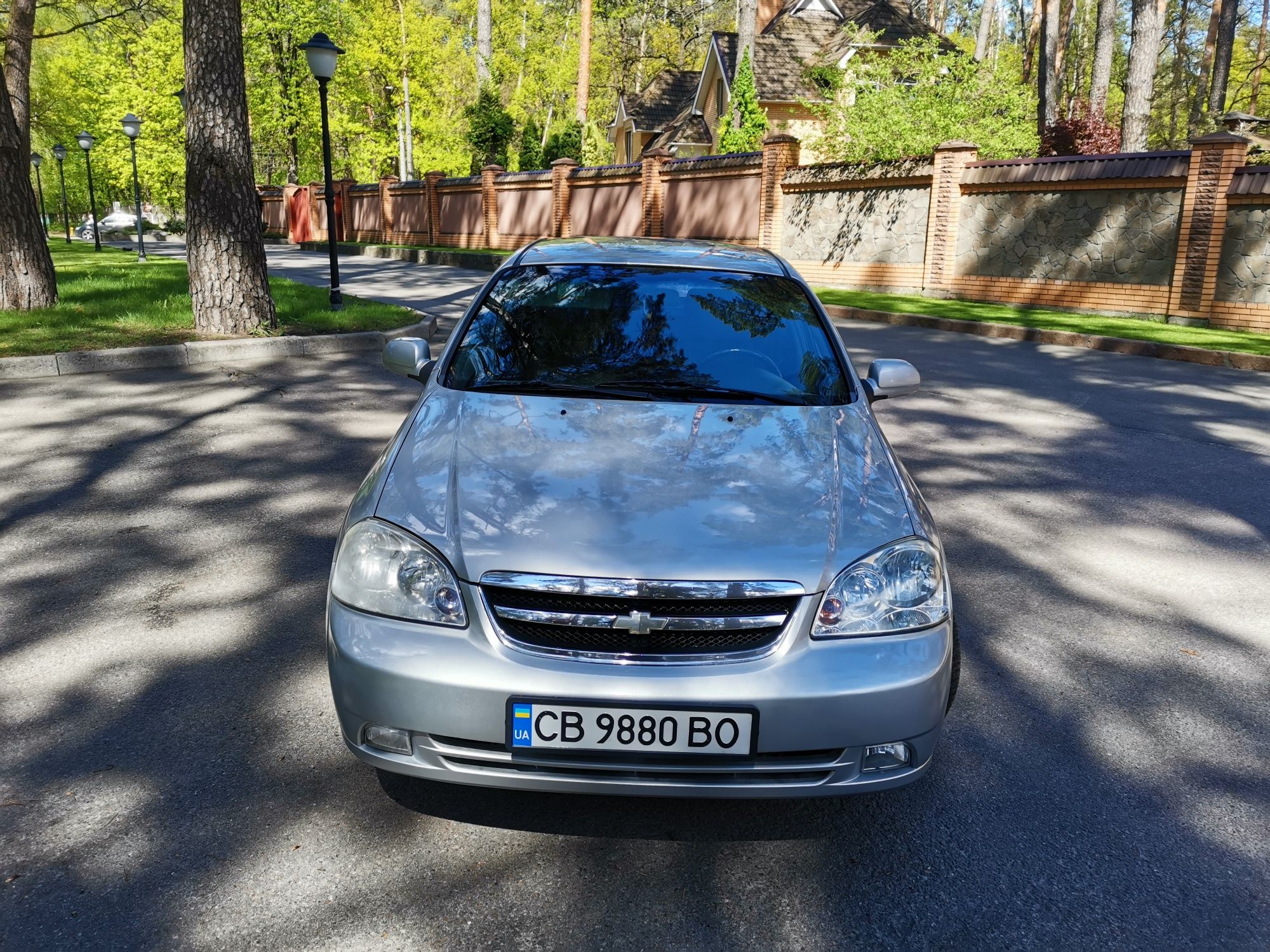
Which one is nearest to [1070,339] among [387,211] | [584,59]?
[387,211]

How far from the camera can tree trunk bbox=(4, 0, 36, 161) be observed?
65.9 ft

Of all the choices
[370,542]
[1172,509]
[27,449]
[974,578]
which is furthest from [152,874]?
[1172,509]

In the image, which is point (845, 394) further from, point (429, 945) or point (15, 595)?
point (15, 595)

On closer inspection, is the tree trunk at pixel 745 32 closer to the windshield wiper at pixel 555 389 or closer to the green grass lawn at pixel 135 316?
the green grass lawn at pixel 135 316

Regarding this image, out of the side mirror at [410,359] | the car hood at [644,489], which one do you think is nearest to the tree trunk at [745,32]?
the side mirror at [410,359]

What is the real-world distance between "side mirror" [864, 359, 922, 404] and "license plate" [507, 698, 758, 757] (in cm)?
193

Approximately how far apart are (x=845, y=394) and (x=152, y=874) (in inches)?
100

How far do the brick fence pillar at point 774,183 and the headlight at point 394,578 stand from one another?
21246mm

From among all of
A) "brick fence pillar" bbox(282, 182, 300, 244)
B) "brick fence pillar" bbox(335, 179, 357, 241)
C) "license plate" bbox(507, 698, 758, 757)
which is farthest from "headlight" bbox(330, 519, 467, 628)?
"brick fence pillar" bbox(282, 182, 300, 244)

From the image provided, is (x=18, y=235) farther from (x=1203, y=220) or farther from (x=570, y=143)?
(x=570, y=143)

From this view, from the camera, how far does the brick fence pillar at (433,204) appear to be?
3575 centimetres

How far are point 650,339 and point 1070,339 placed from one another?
12.1 meters

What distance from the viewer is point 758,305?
13.2 feet

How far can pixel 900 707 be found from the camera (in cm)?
248
